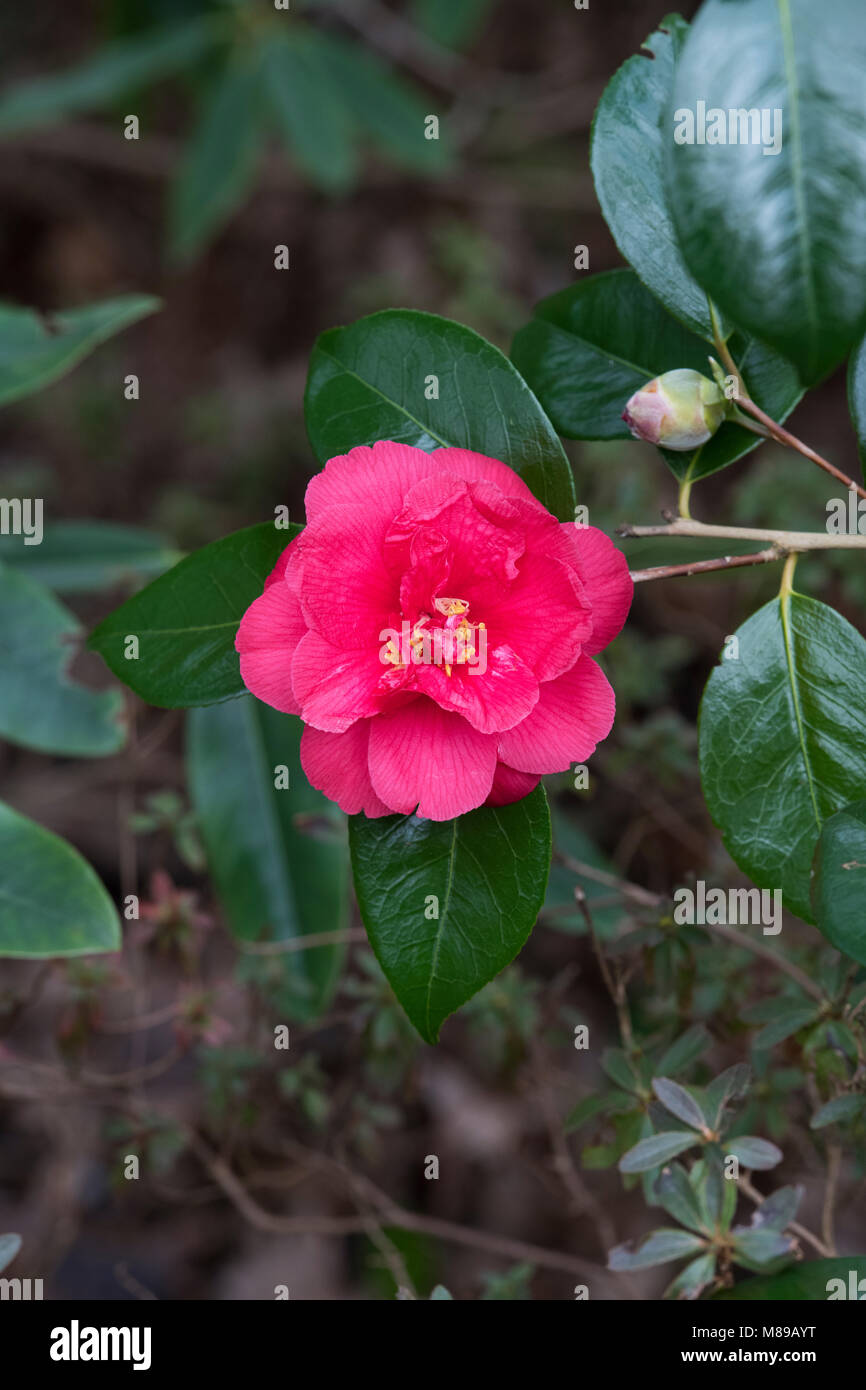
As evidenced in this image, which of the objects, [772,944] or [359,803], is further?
[772,944]

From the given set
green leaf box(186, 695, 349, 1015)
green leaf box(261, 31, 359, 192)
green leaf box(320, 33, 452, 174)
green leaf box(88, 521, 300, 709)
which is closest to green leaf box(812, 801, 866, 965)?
green leaf box(88, 521, 300, 709)

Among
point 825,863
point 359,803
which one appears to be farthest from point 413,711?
point 825,863

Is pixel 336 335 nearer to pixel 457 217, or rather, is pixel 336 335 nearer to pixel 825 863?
pixel 825 863

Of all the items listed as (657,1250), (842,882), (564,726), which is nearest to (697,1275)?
(657,1250)

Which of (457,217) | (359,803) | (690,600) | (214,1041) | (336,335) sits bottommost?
(214,1041)

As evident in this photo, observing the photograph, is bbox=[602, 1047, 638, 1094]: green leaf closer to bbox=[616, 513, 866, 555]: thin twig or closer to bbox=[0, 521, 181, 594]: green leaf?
bbox=[616, 513, 866, 555]: thin twig

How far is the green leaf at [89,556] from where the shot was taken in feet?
5.64

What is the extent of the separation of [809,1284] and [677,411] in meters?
0.67

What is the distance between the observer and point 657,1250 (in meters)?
0.80

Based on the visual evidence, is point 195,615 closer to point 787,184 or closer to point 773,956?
point 787,184

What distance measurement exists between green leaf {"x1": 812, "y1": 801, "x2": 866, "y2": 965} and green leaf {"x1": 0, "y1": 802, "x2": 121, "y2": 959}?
2.32ft
